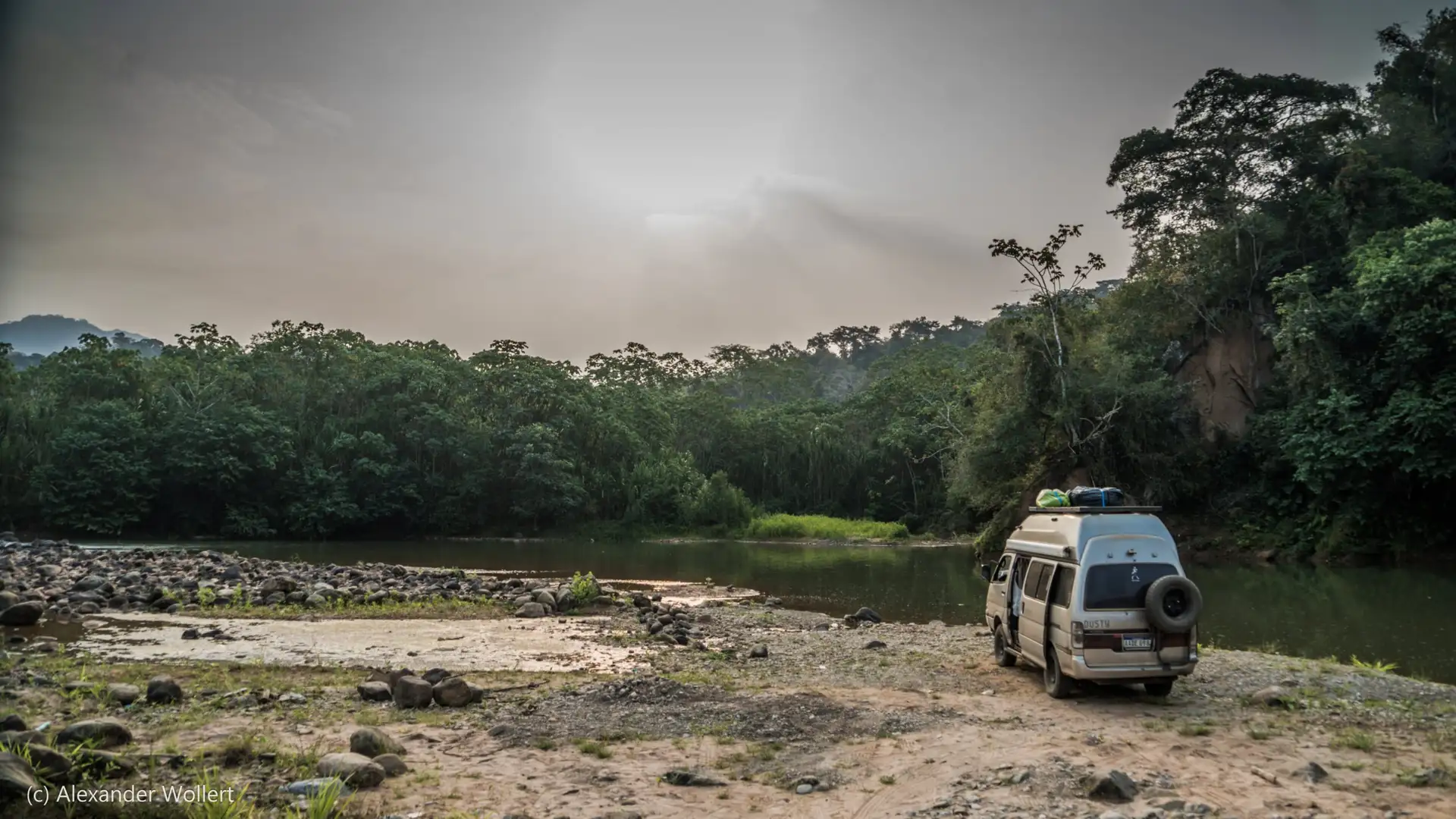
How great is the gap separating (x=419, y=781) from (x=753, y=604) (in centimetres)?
1725

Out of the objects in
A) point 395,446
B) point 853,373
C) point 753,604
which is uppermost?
point 853,373

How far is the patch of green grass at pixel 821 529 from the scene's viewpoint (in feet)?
180

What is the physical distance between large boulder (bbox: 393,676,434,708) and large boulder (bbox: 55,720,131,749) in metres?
2.98

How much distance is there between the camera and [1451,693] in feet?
37.7

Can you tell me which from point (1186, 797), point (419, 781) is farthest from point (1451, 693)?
point (419, 781)

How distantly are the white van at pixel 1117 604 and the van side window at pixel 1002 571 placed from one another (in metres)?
2.01

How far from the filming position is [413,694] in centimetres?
1096

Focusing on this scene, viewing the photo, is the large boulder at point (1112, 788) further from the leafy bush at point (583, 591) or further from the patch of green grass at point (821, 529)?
the patch of green grass at point (821, 529)

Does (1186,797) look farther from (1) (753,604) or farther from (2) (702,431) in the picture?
(2) (702,431)

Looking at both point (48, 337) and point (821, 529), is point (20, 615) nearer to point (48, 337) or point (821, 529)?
point (48, 337)

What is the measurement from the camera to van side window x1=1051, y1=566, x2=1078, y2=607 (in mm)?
10693

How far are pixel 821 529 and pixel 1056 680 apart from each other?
1819 inches

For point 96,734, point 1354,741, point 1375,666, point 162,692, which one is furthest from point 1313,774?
point 162,692

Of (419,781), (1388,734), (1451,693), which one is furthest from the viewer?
(1451,693)
